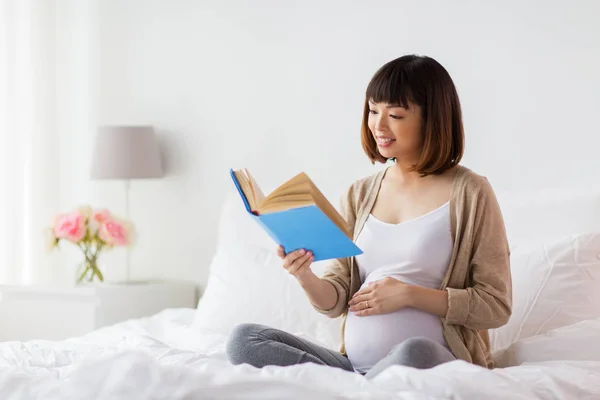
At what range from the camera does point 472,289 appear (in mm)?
1763

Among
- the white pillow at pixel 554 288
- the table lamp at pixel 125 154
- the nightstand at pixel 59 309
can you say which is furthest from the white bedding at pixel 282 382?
the table lamp at pixel 125 154

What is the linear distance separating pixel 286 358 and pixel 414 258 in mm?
334

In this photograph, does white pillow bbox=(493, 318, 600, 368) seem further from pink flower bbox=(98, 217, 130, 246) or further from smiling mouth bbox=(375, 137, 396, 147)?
pink flower bbox=(98, 217, 130, 246)

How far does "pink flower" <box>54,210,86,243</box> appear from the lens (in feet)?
10.3

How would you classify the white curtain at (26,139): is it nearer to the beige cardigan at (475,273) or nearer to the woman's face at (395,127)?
the woman's face at (395,127)

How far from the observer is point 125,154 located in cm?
326

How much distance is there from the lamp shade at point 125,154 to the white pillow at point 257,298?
2.22 feet

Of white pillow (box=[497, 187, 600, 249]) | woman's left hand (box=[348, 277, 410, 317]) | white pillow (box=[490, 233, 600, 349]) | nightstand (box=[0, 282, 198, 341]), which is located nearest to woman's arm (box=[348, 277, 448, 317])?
woman's left hand (box=[348, 277, 410, 317])

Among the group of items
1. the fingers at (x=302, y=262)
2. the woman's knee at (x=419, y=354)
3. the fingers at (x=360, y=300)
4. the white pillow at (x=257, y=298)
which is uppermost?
the fingers at (x=302, y=262)

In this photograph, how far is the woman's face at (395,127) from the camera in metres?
1.84

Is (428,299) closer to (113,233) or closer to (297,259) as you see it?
(297,259)

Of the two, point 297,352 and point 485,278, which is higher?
point 485,278

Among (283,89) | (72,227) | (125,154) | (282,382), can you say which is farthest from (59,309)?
(282,382)

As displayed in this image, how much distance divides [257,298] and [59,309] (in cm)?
92
